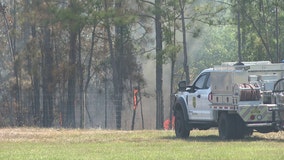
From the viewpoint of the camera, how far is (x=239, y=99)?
20922 mm

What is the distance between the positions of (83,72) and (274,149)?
29743 millimetres

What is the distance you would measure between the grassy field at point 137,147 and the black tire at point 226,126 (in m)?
0.31

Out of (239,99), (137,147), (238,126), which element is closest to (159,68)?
(238,126)

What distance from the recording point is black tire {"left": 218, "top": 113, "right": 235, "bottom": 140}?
21453 mm

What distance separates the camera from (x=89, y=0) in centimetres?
3694

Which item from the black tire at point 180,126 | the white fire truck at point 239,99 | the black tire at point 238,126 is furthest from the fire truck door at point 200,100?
the black tire at point 238,126

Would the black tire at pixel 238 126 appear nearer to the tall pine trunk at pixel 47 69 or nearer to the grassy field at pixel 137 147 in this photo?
the grassy field at pixel 137 147

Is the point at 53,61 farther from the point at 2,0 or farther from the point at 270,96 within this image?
the point at 270,96

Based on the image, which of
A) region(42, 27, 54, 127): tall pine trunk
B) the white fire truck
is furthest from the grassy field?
region(42, 27, 54, 127): tall pine trunk

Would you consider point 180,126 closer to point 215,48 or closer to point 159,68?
point 159,68

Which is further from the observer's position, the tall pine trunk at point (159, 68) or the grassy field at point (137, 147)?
the tall pine trunk at point (159, 68)

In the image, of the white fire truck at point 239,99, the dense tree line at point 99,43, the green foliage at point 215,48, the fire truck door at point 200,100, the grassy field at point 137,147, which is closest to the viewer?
the grassy field at point 137,147

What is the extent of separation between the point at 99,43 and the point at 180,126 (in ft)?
82.9

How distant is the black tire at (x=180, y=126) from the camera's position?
23625 millimetres
